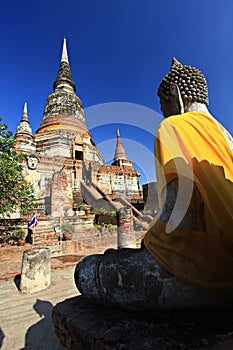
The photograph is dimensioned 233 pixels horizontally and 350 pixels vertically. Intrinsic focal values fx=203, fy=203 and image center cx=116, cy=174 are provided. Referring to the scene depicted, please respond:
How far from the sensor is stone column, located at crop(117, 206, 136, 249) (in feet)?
26.1

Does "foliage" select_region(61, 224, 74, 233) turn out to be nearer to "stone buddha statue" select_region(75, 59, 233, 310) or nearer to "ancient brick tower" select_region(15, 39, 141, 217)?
"ancient brick tower" select_region(15, 39, 141, 217)

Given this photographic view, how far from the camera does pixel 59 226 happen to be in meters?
9.05

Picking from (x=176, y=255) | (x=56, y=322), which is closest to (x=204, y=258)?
(x=176, y=255)

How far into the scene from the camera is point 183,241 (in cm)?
114

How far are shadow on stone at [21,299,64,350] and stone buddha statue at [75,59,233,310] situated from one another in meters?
1.76

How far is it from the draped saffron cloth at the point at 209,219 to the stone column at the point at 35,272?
4.02 metres

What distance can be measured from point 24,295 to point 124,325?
153 inches

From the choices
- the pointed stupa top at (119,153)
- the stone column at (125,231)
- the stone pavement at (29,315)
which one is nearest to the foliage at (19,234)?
the stone pavement at (29,315)

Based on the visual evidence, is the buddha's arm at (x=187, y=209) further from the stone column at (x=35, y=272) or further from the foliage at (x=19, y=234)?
the foliage at (x=19, y=234)

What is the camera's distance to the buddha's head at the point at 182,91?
1.77 meters

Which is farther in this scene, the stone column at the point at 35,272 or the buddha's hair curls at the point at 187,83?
the stone column at the point at 35,272

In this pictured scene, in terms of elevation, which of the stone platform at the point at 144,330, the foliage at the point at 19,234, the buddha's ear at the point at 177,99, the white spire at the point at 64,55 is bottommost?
the foliage at the point at 19,234

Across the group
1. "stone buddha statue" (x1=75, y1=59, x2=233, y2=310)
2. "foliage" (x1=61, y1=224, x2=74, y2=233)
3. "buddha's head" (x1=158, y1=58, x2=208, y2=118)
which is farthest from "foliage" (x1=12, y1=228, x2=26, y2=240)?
"buddha's head" (x1=158, y1=58, x2=208, y2=118)

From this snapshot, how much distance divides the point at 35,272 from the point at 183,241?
4.25 metres
